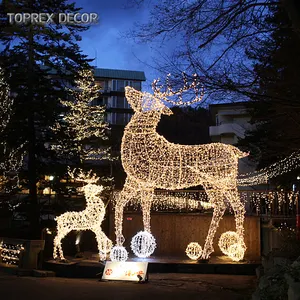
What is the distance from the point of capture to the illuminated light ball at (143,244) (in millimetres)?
11570

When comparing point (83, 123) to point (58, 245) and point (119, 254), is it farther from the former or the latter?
point (119, 254)

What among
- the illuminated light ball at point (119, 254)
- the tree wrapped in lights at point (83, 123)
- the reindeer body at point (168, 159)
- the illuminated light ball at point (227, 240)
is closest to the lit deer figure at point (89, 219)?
the illuminated light ball at point (119, 254)

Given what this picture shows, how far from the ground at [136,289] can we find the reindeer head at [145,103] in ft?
13.4

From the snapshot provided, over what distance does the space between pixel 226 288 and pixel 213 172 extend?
2766 millimetres

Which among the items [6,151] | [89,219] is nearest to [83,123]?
[6,151]

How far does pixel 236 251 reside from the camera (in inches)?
461

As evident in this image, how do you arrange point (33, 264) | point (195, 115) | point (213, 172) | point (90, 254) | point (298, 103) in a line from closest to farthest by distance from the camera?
point (298, 103), point (195, 115), point (213, 172), point (33, 264), point (90, 254)

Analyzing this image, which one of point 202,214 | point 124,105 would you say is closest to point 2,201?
point 202,214

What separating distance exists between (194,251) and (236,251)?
3.79 feet

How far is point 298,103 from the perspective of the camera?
6.24 m

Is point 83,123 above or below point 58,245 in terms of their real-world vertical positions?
above

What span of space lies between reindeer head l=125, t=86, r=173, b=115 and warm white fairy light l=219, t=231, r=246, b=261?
3878mm

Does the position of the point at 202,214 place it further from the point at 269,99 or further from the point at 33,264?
the point at 269,99

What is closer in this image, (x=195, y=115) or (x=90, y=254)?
(x=195, y=115)
